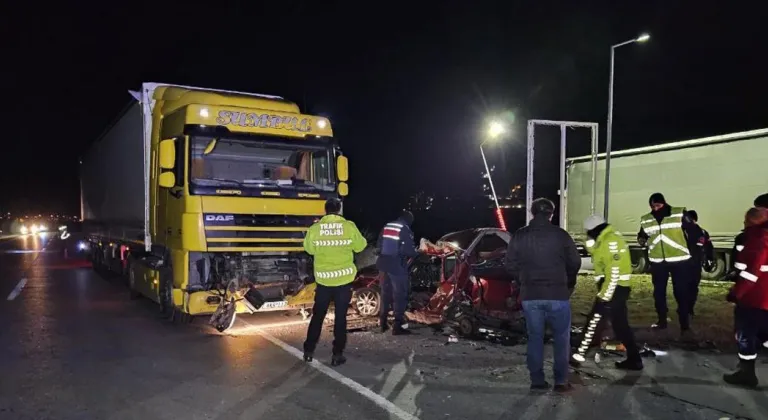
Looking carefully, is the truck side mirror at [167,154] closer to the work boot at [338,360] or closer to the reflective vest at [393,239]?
the reflective vest at [393,239]

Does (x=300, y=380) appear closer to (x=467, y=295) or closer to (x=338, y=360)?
(x=338, y=360)

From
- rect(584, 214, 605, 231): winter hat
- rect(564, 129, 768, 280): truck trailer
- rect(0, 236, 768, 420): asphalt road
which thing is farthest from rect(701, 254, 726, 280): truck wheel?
rect(584, 214, 605, 231): winter hat

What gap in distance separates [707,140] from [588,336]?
1157 cm

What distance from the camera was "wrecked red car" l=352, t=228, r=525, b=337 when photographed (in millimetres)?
8562

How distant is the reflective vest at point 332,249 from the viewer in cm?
703

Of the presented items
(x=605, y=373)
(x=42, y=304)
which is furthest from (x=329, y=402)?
(x=42, y=304)

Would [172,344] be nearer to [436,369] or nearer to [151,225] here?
[151,225]

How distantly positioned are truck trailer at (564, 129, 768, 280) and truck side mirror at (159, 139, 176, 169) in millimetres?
10728

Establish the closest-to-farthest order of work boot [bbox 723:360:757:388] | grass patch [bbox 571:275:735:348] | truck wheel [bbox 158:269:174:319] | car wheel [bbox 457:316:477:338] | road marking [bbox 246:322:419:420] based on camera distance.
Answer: road marking [bbox 246:322:419:420] → work boot [bbox 723:360:757:388] → grass patch [bbox 571:275:735:348] → car wheel [bbox 457:316:477:338] → truck wheel [bbox 158:269:174:319]

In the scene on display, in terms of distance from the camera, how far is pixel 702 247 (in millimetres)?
9430

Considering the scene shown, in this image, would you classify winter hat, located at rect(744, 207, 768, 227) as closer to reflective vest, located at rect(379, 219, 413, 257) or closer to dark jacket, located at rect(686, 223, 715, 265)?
dark jacket, located at rect(686, 223, 715, 265)

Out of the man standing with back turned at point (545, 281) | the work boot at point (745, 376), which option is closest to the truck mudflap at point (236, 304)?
the man standing with back turned at point (545, 281)

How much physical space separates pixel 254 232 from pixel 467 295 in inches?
121

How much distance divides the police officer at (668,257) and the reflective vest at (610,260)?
244 cm
